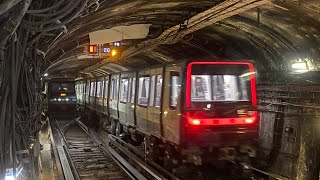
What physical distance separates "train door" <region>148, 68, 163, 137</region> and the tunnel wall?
437 cm

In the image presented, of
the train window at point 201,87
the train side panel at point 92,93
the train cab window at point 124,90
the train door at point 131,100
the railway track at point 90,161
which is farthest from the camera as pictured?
the train side panel at point 92,93

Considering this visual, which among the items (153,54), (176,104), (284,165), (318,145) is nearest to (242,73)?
(176,104)

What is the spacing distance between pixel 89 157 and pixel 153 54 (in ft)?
30.9

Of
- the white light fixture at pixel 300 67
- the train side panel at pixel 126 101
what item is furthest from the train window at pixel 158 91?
the white light fixture at pixel 300 67

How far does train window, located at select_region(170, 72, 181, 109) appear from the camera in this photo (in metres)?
8.98

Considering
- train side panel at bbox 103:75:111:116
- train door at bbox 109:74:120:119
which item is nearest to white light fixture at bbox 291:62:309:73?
train door at bbox 109:74:120:119

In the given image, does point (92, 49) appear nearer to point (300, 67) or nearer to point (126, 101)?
point (126, 101)

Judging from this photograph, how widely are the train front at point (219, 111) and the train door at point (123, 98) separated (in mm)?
6007

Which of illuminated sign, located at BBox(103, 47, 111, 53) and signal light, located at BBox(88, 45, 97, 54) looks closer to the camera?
signal light, located at BBox(88, 45, 97, 54)

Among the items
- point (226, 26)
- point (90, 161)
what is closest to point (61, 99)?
point (90, 161)

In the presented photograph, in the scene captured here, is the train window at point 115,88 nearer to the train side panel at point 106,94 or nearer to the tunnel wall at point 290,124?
the train side panel at point 106,94

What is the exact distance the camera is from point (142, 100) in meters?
12.2

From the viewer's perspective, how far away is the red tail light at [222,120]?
28.3 feet

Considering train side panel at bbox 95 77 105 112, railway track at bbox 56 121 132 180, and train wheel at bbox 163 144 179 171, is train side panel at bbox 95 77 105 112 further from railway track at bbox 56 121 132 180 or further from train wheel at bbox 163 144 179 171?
train wheel at bbox 163 144 179 171
